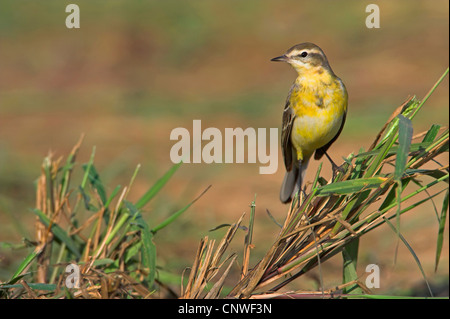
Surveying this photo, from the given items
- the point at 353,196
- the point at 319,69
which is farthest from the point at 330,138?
the point at 353,196

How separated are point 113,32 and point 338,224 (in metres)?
11.1

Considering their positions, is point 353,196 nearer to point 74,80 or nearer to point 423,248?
point 423,248

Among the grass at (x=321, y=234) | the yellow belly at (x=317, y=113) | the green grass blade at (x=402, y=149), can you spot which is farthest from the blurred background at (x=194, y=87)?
the green grass blade at (x=402, y=149)

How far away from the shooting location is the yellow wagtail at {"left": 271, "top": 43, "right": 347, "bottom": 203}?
168 inches

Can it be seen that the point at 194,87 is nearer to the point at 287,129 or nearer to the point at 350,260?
the point at 287,129

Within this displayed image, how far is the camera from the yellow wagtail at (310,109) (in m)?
4.27

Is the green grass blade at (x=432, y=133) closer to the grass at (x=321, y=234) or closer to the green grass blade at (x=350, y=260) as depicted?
the grass at (x=321, y=234)

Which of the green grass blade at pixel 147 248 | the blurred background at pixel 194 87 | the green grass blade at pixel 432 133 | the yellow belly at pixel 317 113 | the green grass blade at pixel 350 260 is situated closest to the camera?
the green grass blade at pixel 432 133

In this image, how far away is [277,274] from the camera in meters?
3.10

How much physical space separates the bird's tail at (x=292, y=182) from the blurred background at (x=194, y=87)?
103 cm

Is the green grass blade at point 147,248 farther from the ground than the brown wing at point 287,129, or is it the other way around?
the brown wing at point 287,129

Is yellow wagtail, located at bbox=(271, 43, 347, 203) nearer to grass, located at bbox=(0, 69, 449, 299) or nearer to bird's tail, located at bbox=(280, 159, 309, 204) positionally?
bird's tail, located at bbox=(280, 159, 309, 204)

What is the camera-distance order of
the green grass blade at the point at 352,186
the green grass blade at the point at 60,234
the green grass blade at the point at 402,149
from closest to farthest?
1. the green grass blade at the point at 402,149
2. the green grass blade at the point at 352,186
3. the green grass blade at the point at 60,234

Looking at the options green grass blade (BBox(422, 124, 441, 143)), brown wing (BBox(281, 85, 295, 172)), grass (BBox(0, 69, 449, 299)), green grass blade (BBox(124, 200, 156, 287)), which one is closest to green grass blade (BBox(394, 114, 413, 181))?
grass (BBox(0, 69, 449, 299))
